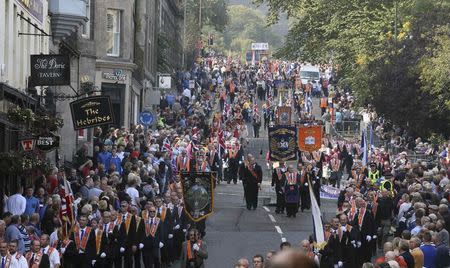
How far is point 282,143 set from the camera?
1544 inches

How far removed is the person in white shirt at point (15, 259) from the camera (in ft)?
63.0

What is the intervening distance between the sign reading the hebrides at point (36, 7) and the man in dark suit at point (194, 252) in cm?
920

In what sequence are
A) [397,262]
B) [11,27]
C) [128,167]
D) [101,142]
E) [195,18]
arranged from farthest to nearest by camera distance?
[195,18], [101,142], [128,167], [11,27], [397,262]

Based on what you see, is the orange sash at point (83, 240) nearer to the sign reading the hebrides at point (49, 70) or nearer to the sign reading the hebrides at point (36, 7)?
the sign reading the hebrides at point (49, 70)

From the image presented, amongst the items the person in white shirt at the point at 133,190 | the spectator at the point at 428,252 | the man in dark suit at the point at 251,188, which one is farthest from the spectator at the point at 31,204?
the man in dark suit at the point at 251,188

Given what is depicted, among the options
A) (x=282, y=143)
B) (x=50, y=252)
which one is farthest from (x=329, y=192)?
(x=50, y=252)

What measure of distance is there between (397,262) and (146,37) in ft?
142

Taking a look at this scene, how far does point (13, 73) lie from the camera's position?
96.1ft

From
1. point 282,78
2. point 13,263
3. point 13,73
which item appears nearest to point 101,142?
point 13,73

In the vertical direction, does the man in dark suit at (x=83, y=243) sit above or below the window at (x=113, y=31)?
below

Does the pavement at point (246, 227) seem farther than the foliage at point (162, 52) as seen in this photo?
No

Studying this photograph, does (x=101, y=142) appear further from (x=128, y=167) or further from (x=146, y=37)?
(x=146, y=37)

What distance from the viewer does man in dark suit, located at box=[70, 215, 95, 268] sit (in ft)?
76.5

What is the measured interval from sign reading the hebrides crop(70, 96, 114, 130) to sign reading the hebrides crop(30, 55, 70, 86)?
3.94 feet
